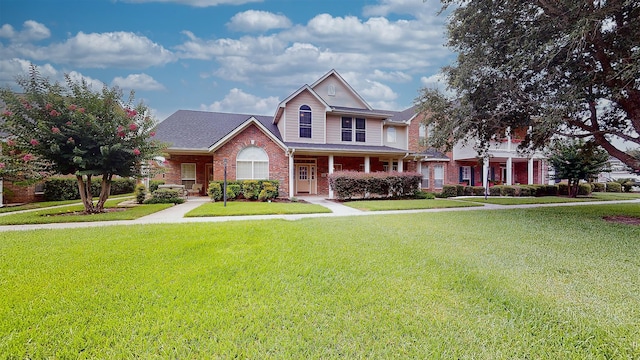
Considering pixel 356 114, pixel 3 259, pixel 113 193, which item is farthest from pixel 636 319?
pixel 113 193

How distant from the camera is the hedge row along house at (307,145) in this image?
1570 centimetres

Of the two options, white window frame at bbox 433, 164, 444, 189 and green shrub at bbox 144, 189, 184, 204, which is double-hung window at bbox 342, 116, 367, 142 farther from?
green shrub at bbox 144, 189, 184, 204

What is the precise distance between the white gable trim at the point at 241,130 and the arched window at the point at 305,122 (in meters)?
2.28

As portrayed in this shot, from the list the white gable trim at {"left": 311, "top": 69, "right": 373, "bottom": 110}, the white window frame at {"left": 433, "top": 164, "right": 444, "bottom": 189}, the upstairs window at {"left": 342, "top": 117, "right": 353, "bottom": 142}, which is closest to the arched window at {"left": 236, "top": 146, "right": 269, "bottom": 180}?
the upstairs window at {"left": 342, "top": 117, "right": 353, "bottom": 142}

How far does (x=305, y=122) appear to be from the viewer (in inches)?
687

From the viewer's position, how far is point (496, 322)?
2713 millimetres

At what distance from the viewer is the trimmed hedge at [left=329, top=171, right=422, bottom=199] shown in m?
14.7

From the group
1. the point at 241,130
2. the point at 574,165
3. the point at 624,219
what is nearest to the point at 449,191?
the point at 574,165

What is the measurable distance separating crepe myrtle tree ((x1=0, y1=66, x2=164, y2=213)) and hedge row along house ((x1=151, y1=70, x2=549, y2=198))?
478cm

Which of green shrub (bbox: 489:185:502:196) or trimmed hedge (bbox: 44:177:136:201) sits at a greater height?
trimmed hedge (bbox: 44:177:136:201)

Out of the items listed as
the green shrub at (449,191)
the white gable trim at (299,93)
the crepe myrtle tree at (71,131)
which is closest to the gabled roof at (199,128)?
the white gable trim at (299,93)

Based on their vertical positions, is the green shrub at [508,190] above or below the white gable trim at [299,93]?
below

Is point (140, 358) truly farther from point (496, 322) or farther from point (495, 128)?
point (495, 128)

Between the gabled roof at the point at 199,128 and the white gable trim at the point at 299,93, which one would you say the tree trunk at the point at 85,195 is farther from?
the white gable trim at the point at 299,93
